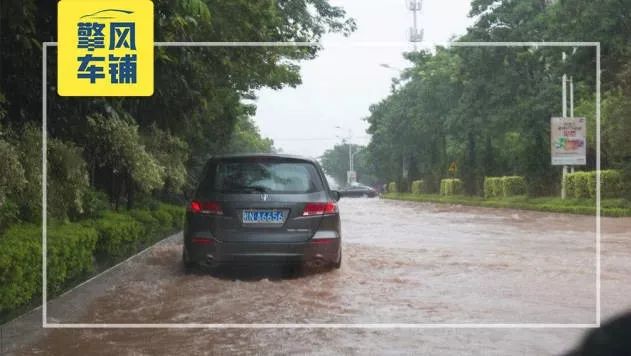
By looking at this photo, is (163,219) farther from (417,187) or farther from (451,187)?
(417,187)

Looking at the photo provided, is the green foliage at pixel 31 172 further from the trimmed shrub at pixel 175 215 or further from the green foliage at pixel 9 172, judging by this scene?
the trimmed shrub at pixel 175 215

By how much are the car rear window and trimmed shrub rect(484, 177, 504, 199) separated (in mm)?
32885

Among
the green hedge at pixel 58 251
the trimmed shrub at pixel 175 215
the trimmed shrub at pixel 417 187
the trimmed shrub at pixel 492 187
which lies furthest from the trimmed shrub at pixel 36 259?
the trimmed shrub at pixel 417 187

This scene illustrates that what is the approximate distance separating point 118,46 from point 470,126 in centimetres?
3784

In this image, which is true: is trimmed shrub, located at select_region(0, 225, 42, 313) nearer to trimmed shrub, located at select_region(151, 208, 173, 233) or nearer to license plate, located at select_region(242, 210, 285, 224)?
license plate, located at select_region(242, 210, 285, 224)

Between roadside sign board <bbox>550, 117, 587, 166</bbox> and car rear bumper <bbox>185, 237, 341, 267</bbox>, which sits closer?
car rear bumper <bbox>185, 237, 341, 267</bbox>

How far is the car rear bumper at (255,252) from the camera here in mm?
8266

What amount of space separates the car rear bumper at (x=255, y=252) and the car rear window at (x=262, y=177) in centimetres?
63

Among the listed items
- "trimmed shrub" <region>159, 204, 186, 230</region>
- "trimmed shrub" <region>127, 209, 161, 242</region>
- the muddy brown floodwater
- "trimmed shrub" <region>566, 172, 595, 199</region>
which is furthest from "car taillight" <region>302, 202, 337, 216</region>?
"trimmed shrub" <region>566, 172, 595, 199</region>

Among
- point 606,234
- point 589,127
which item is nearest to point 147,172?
point 606,234

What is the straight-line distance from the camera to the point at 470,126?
137 ft

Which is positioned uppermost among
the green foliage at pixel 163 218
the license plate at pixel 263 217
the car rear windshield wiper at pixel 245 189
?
the car rear windshield wiper at pixel 245 189

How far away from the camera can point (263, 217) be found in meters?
8.38

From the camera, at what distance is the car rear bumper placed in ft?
27.1
